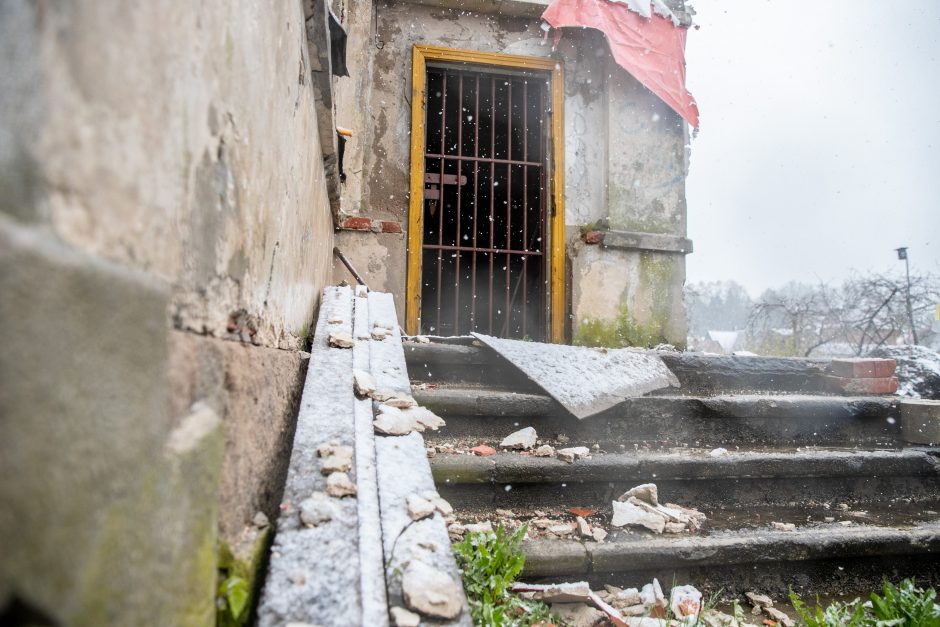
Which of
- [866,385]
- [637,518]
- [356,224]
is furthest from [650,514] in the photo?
[356,224]

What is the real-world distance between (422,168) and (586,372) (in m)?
2.95

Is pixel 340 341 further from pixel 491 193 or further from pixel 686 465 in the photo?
pixel 491 193

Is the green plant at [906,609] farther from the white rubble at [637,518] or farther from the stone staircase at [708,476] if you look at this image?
the white rubble at [637,518]

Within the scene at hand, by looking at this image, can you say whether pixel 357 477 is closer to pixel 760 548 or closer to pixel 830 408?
pixel 760 548

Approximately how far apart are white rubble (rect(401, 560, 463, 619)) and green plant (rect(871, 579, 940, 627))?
132cm

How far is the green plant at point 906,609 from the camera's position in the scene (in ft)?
4.68

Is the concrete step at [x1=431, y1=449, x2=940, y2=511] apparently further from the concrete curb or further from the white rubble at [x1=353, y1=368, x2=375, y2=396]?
the concrete curb

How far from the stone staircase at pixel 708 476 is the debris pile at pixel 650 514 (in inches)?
1.4

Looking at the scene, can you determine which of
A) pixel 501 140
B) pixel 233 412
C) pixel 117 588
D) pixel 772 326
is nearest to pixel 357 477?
pixel 233 412

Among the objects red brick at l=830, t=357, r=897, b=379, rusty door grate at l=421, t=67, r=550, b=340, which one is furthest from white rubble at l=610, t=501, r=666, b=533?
rusty door grate at l=421, t=67, r=550, b=340

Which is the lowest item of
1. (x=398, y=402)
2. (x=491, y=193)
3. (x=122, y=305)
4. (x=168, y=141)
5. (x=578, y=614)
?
(x=578, y=614)

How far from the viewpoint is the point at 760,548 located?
178 centimetres

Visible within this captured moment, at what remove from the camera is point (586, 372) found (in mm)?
2602

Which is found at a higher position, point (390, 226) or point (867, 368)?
point (390, 226)
